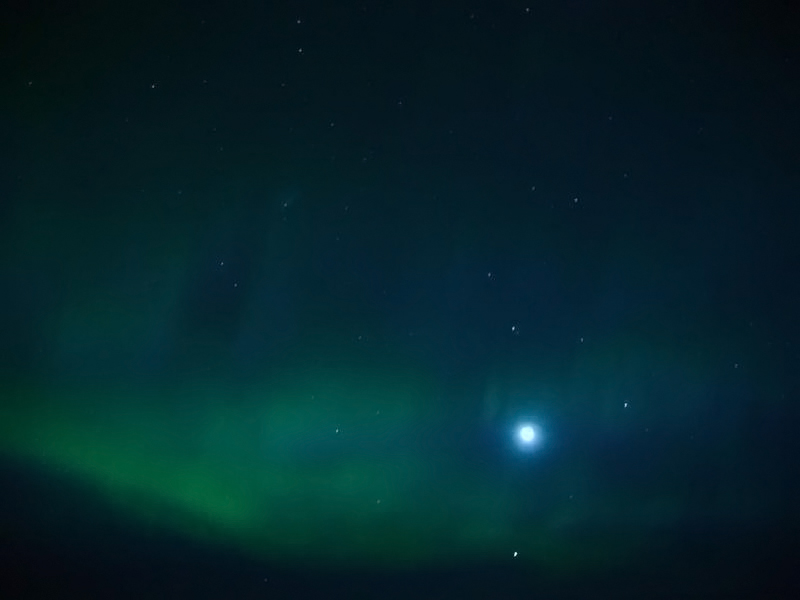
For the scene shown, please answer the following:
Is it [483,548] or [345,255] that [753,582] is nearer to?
[483,548]

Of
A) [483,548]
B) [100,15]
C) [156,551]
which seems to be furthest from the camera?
[483,548]

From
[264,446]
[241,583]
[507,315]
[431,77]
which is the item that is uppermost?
[431,77]

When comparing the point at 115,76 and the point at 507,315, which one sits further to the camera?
the point at 507,315

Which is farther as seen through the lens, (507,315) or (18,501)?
(507,315)

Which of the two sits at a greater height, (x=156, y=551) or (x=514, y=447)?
(x=514, y=447)

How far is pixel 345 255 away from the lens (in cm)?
382

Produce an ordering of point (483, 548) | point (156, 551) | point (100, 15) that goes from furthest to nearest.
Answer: point (483, 548) → point (156, 551) → point (100, 15)

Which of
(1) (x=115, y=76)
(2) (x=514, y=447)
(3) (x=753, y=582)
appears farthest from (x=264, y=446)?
(3) (x=753, y=582)

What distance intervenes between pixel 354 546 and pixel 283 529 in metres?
0.35

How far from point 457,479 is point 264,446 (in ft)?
3.03

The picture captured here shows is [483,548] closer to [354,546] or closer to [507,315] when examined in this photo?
[354,546]

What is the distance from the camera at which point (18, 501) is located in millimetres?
3682

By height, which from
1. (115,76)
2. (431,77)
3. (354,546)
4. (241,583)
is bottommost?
(241,583)

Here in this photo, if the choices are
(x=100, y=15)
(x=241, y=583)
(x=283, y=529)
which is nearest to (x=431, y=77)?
(x=100, y=15)
